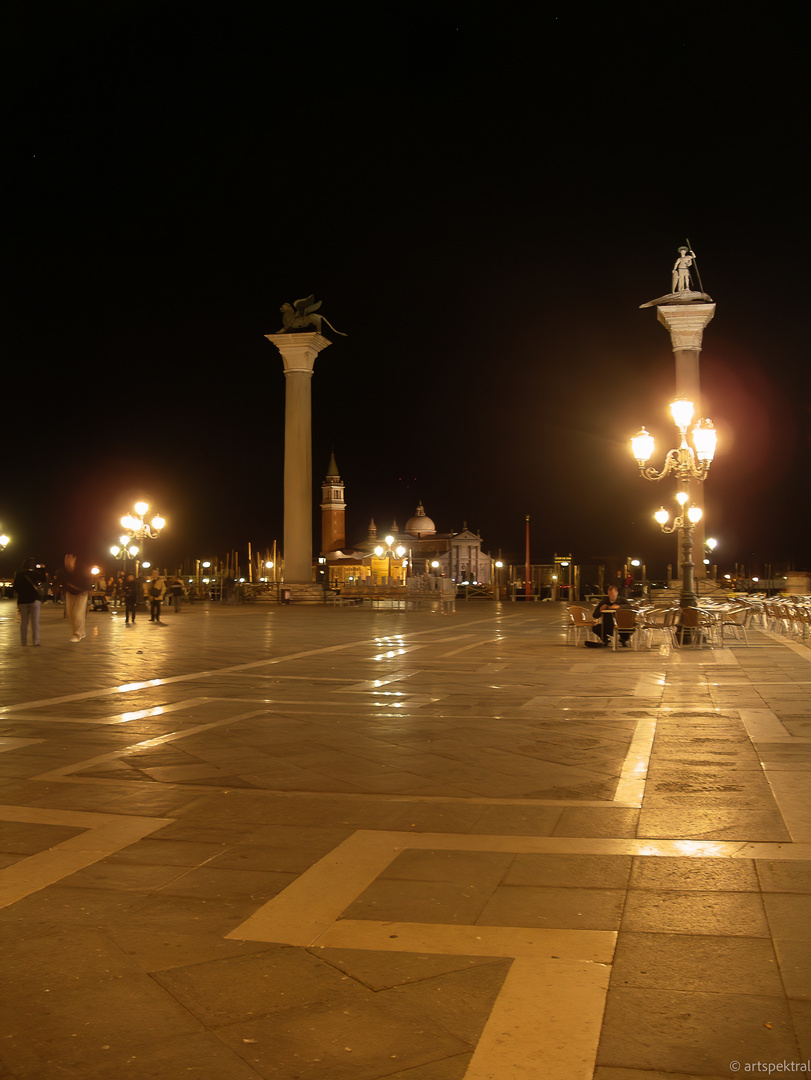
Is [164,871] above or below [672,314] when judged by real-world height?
below

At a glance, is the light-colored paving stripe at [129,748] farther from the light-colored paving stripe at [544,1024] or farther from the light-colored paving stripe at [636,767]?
the light-colored paving stripe at [544,1024]

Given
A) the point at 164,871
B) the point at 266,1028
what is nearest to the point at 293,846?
the point at 164,871

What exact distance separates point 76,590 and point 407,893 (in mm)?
13278

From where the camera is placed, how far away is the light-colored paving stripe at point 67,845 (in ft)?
12.8

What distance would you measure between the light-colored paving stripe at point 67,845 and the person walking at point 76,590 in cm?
1059

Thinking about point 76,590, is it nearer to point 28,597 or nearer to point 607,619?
point 28,597

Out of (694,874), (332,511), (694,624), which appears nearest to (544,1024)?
(694,874)

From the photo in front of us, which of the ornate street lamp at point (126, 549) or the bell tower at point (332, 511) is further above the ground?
the bell tower at point (332, 511)

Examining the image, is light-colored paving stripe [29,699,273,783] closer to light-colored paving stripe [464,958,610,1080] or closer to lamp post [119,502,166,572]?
light-colored paving stripe [464,958,610,1080]

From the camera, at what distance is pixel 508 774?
596 centimetres

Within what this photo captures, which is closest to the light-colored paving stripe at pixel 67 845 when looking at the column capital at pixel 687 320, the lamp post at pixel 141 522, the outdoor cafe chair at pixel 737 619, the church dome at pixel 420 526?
the outdoor cafe chair at pixel 737 619

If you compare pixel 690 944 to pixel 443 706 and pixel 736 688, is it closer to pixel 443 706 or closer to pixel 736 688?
pixel 443 706

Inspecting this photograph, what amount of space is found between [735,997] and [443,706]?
245 inches

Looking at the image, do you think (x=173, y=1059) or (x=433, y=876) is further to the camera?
(x=433, y=876)
